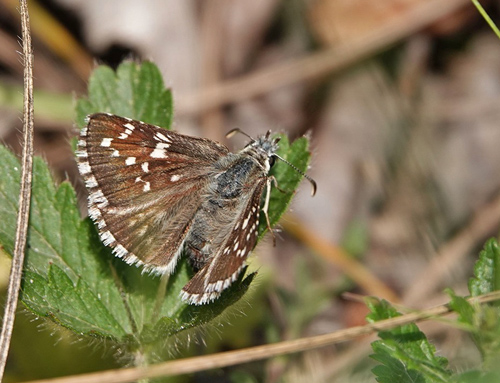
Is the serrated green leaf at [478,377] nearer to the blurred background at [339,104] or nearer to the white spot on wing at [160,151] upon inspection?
the white spot on wing at [160,151]

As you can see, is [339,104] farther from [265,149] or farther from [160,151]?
Answer: [160,151]

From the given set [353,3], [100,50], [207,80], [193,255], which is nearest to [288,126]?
[207,80]

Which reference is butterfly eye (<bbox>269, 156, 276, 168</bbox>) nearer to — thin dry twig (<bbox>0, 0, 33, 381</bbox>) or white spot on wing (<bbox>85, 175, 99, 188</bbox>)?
white spot on wing (<bbox>85, 175, 99, 188</bbox>)

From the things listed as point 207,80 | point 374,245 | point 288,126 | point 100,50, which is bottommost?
point 374,245

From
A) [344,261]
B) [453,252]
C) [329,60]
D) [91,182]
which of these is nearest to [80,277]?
[91,182]

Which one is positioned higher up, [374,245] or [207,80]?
[207,80]

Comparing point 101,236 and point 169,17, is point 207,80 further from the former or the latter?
point 101,236

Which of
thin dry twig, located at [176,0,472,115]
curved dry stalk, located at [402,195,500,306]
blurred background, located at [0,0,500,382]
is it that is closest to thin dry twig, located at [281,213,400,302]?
blurred background, located at [0,0,500,382]
